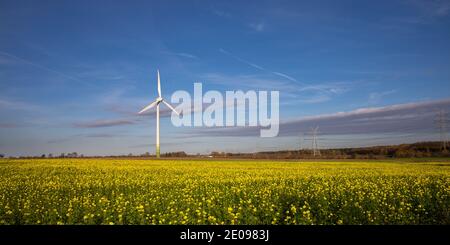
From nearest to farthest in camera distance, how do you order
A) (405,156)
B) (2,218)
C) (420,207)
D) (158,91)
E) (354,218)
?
(354,218)
(2,218)
(420,207)
(158,91)
(405,156)

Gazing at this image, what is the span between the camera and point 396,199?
13.2 metres

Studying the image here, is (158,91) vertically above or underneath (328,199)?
above
